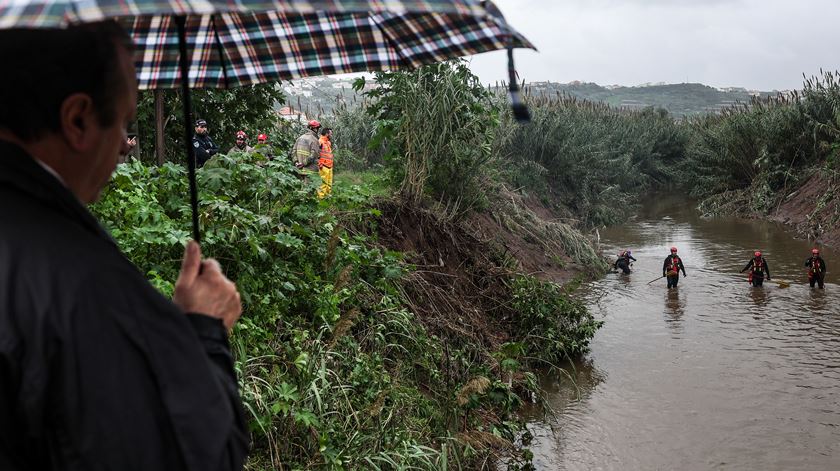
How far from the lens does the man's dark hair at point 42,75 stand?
1.21 meters

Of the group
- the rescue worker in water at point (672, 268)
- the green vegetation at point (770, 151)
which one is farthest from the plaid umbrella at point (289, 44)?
the green vegetation at point (770, 151)

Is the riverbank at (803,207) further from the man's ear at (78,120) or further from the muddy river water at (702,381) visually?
the man's ear at (78,120)

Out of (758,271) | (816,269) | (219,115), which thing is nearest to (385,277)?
(219,115)

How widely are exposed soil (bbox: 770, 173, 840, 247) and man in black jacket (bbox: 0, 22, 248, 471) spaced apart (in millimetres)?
21242

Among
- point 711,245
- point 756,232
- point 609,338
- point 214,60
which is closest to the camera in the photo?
point 214,60

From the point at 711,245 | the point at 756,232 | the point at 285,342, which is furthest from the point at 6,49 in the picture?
the point at 756,232

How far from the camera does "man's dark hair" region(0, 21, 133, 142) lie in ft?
3.96

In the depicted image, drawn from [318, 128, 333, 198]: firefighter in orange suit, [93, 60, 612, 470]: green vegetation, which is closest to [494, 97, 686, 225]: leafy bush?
[318, 128, 333, 198]: firefighter in orange suit

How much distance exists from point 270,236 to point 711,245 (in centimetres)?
1761

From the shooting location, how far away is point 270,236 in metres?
5.75

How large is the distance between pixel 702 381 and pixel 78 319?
31.2ft

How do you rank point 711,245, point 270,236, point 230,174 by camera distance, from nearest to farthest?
point 270,236, point 230,174, point 711,245

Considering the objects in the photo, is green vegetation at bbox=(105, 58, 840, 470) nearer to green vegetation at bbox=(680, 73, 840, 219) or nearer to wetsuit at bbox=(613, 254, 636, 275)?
wetsuit at bbox=(613, 254, 636, 275)

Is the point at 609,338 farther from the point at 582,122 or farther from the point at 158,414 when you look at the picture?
the point at 582,122
